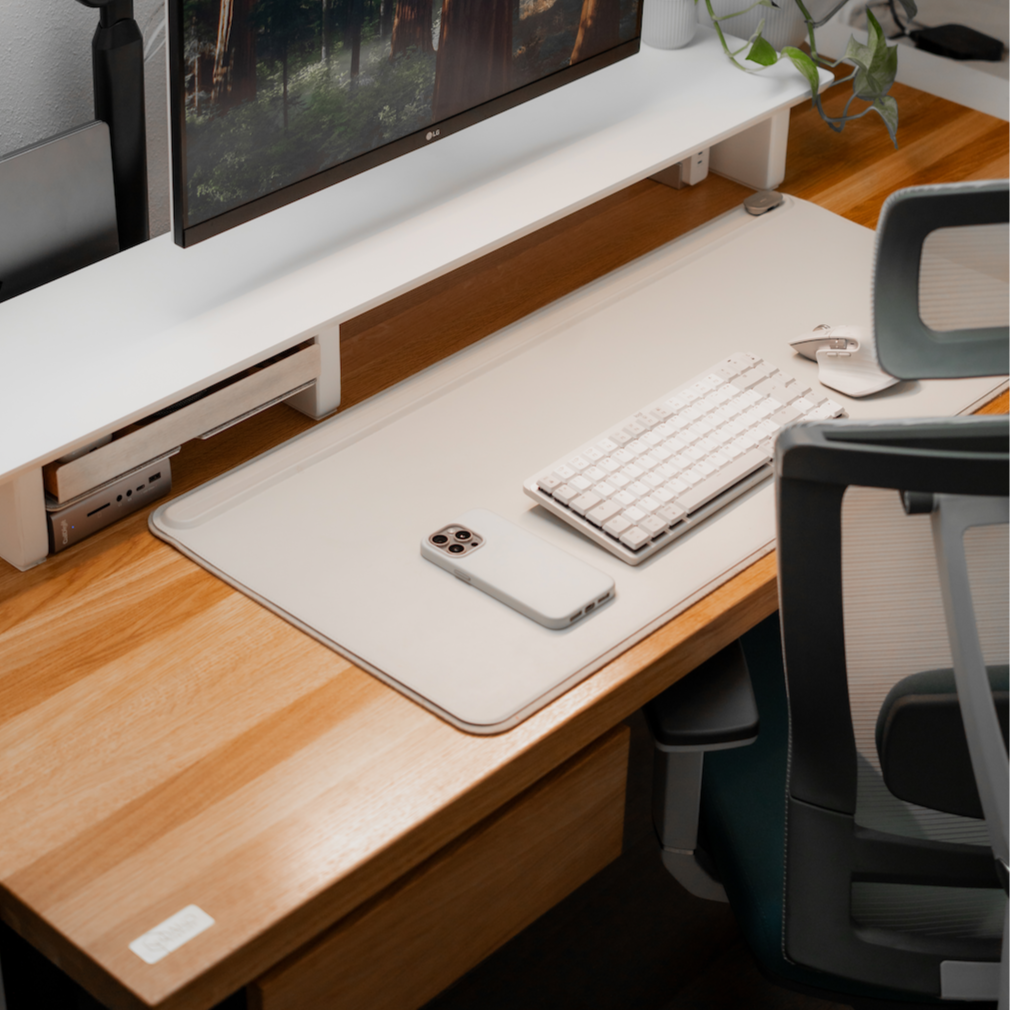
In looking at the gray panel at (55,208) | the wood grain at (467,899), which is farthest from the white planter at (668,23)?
the wood grain at (467,899)

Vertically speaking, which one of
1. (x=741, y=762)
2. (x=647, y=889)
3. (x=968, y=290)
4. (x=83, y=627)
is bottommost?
(x=647, y=889)

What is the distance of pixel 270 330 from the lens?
1.19 metres

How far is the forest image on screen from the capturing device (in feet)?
3.67

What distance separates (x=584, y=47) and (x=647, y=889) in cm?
100

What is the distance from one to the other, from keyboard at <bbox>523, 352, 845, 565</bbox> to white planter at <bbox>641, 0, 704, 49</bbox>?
0.55 m

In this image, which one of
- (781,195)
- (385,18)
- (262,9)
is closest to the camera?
(262,9)

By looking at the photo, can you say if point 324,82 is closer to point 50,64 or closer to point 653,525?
point 50,64

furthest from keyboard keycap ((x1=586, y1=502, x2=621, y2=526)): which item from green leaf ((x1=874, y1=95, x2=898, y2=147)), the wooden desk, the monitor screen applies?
green leaf ((x1=874, y1=95, x2=898, y2=147))

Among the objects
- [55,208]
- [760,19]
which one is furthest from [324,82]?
[760,19]

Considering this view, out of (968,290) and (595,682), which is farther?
(595,682)

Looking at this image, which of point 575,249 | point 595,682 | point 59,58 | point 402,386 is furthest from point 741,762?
point 59,58

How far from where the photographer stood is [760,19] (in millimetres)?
1674

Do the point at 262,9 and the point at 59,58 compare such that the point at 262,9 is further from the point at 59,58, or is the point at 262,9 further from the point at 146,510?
the point at 146,510

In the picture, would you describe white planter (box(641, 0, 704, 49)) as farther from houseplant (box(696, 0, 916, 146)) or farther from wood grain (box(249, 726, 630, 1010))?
wood grain (box(249, 726, 630, 1010))
